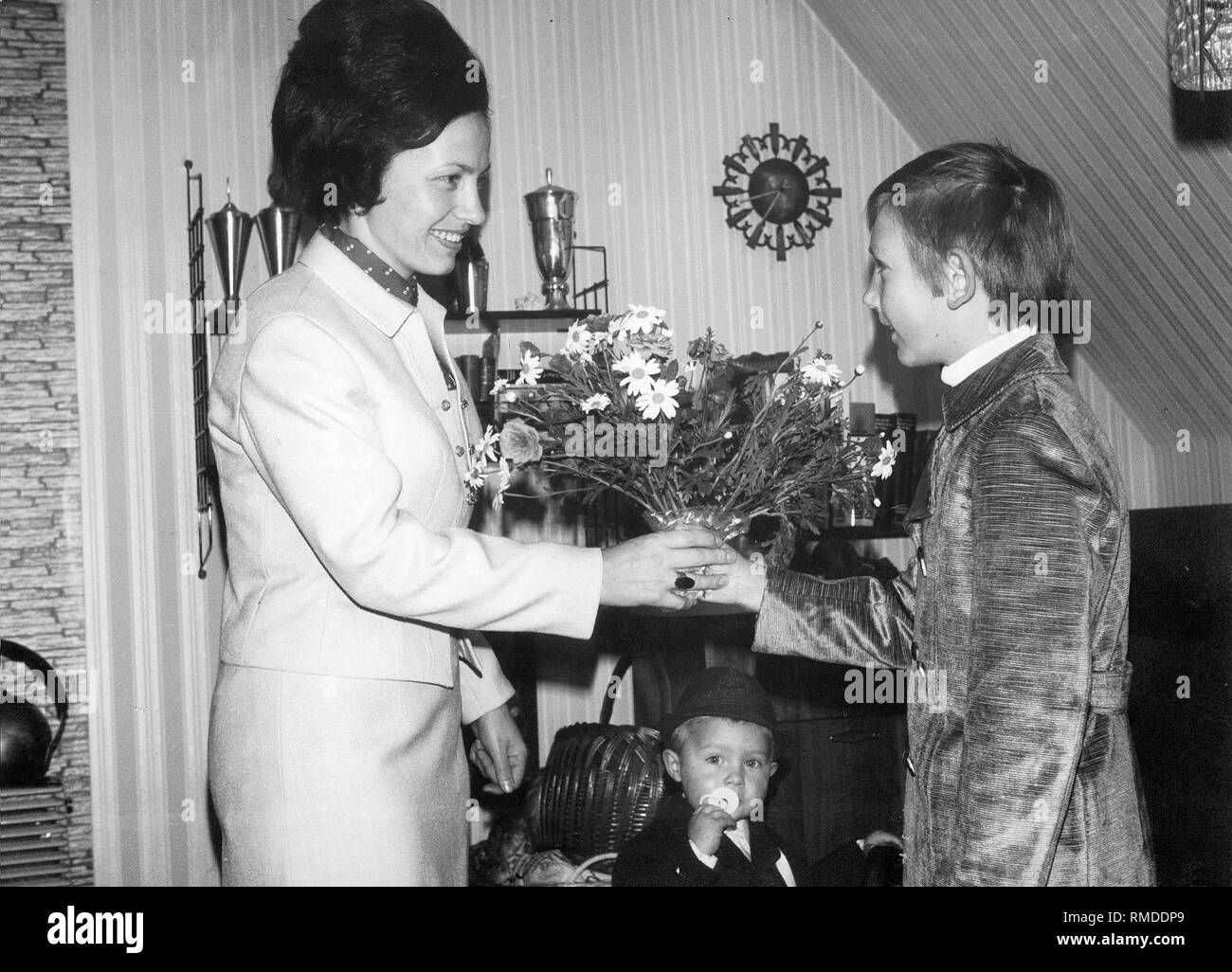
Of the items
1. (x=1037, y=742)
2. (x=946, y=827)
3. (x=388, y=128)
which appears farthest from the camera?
(x=388, y=128)

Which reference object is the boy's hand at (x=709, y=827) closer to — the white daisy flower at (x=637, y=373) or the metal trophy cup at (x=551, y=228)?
the white daisy flower at (x=637, y=373)

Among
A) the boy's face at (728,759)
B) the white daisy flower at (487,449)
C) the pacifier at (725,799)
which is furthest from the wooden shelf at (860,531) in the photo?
the white daisy flower at (487,449)

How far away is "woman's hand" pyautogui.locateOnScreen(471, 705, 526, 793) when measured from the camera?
2.22m

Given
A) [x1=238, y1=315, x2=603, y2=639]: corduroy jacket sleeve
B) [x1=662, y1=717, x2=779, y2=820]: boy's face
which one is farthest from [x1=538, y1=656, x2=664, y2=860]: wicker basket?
[x1=238, y1=315, x2=603, y2=639]: corduroy jacket sleeve

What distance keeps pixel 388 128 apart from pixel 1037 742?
4.30 ft

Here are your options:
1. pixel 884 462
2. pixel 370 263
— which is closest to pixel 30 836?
pixel 370 263

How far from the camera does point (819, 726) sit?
3.90 m

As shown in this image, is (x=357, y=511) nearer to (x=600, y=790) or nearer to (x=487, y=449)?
(x=487, y=449)

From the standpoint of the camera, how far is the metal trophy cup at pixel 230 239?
4383mm
